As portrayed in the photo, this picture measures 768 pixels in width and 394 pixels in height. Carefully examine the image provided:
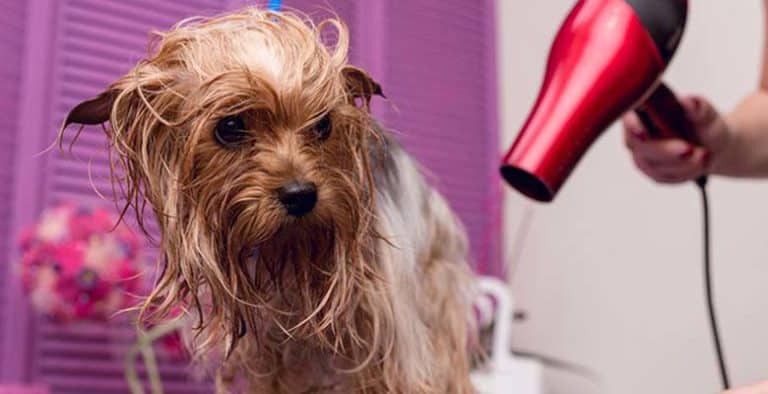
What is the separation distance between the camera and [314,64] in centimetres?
62

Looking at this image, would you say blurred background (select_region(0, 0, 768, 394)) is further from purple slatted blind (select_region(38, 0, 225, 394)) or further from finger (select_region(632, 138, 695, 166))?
finger (select_region(632, 138, 695, 166))

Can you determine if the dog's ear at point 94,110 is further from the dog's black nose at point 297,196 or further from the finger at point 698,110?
the finger at point 698,110

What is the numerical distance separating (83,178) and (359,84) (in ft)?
3.15

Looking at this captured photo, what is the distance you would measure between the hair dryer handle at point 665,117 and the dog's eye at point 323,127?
0.45 metres

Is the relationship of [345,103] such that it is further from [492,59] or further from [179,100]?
[492,59]

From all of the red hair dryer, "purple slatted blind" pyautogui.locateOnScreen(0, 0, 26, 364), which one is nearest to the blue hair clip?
the red hair dryer

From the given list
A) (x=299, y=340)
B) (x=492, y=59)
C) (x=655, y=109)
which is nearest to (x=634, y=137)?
(x=655, y=109)

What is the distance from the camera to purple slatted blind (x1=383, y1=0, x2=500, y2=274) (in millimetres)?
1200

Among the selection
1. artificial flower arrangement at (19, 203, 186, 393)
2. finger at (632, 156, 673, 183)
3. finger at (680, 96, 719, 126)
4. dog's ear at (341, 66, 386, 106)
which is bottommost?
artificial flower arrangement at (19, 203, 186, 393)

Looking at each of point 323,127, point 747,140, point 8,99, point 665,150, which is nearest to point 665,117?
point 665,150

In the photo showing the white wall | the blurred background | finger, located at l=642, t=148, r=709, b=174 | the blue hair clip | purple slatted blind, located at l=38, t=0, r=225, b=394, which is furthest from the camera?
the white wall

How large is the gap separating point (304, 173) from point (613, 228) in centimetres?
128

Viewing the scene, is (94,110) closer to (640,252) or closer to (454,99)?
(454,99)

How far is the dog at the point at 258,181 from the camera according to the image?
0.61 metres
